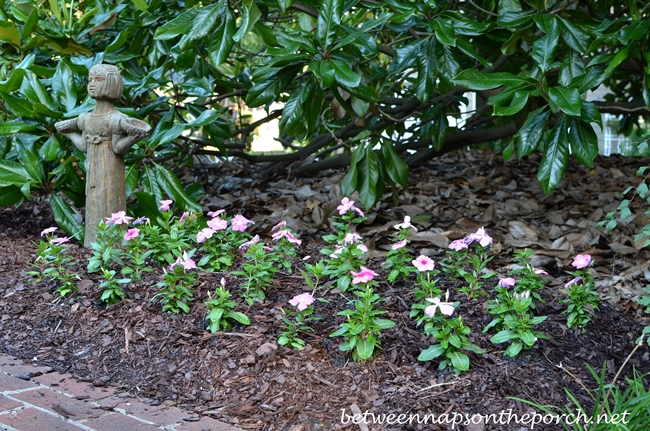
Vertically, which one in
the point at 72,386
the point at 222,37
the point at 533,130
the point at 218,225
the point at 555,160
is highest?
the point at 222,37

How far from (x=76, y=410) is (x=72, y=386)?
0.27 m

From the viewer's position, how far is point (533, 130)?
343cm

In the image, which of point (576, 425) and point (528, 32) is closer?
point (576, 425)

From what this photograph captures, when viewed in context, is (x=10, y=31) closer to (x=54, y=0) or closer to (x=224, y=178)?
(x=54, y=0)

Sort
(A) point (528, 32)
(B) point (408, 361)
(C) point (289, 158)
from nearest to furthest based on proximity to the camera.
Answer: (B) point (408, 361)
(A) point (528, 32)
(C) point (289, 158)

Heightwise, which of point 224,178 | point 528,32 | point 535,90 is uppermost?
point 528,32

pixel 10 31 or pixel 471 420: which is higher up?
pixel 10 31

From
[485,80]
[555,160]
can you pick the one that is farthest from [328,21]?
[555,160]

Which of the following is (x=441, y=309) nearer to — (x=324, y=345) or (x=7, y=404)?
(x=324, y=345)

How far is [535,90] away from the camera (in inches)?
126

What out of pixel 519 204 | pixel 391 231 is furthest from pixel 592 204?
pixel 391 231

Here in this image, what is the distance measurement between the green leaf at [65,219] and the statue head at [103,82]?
0.77m

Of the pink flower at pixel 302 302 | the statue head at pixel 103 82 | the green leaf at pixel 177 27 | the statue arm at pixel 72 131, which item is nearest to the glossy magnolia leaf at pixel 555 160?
the pink flower at pixel 302 302

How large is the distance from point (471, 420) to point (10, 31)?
368cm
